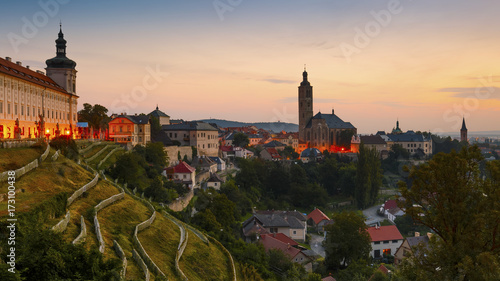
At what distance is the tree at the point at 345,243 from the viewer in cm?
4356

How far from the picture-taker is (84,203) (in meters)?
25.6

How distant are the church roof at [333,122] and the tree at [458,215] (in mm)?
122761

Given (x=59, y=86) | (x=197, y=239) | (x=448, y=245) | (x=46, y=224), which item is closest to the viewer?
(x=448, y=245)

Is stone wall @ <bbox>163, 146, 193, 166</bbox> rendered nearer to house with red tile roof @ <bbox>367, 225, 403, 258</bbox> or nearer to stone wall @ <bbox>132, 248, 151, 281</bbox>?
house with red tile roof @ <bbox>367, 225, 403, 258</bbox>

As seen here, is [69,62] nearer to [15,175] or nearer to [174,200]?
[174,200]

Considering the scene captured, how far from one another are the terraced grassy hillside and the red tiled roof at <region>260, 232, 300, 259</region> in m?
13.1

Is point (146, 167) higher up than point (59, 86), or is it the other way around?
point (59, 86)

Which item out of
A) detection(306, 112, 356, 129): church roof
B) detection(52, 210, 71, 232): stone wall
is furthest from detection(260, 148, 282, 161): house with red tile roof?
detection(52, 210, 71, 232): stone wall

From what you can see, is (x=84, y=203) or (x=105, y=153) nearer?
(x=84, y=203)

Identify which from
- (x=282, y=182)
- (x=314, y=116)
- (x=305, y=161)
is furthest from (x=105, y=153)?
(x=314, y=116)

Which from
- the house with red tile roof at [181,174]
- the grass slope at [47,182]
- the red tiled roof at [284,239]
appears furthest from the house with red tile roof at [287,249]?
the grass slope at [47,182]

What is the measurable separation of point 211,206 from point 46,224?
27.5 metres

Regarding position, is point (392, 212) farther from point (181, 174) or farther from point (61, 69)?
point (61, 69)

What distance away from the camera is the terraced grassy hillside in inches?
805
